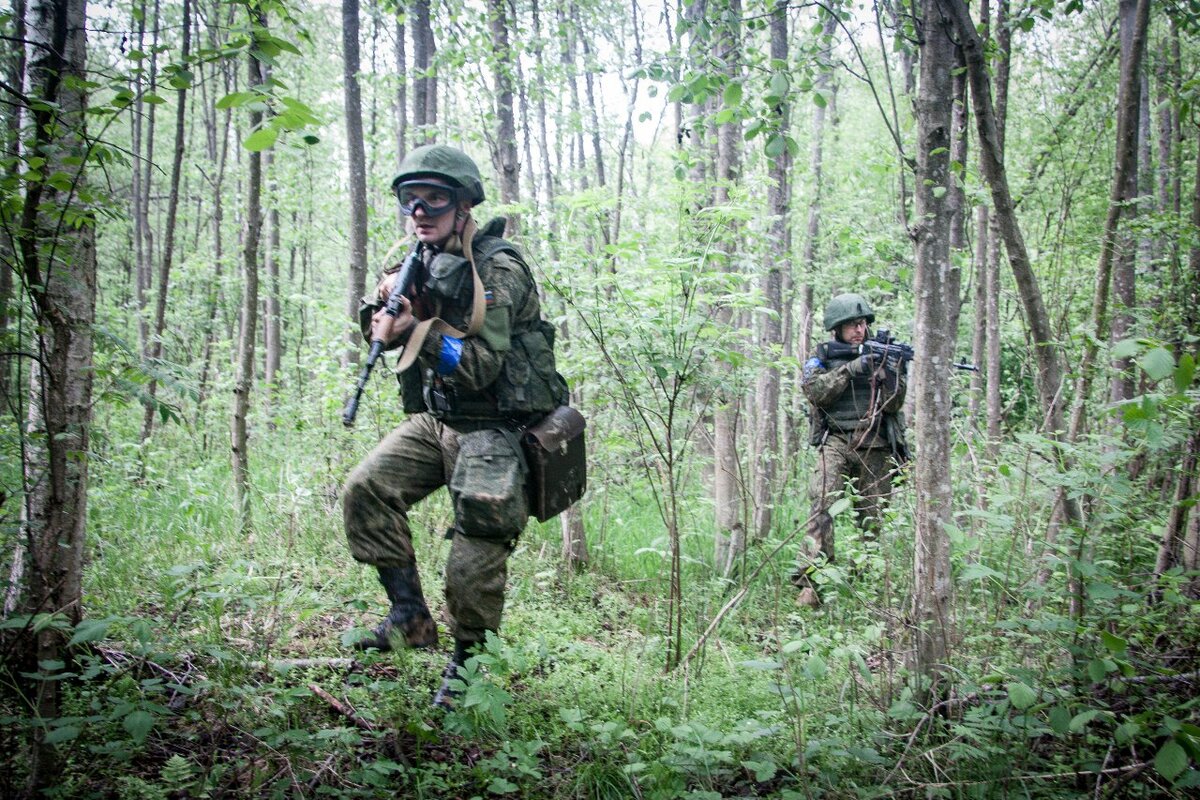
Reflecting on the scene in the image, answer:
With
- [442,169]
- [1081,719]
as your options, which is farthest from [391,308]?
[1081,719]

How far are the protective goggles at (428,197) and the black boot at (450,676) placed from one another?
1.87 metres

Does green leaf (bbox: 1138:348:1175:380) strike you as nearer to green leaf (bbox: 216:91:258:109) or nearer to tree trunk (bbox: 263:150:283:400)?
green leaf (bbox: 216:91:258:109)

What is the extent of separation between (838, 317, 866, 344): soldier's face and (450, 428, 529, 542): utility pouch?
3728 millimetres

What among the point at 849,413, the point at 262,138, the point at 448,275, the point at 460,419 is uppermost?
the point at 262,138

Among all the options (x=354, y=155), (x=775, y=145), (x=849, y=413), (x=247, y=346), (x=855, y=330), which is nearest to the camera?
(x=775, y=145)

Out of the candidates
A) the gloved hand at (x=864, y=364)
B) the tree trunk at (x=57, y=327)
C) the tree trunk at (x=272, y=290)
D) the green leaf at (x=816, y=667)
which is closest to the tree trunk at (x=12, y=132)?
the tree trunk at (x=57, y=327)

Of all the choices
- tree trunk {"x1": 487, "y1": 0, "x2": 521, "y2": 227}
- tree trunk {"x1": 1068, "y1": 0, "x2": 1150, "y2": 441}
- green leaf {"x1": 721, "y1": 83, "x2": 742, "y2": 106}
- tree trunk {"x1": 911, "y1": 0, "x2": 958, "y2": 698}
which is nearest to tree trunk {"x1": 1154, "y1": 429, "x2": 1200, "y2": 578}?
tree trunk {"x1": 1068, "y1": 0, "x2": 1150, "y2": 441}

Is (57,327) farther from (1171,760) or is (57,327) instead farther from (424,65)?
(424,65)

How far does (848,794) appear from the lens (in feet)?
6.99

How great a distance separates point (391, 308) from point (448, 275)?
0.93 feet

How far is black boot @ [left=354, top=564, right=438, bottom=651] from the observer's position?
307 centimetres

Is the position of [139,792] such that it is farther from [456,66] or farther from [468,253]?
[456,66]

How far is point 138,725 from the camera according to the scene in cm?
185

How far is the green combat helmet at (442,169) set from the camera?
3211 mm
